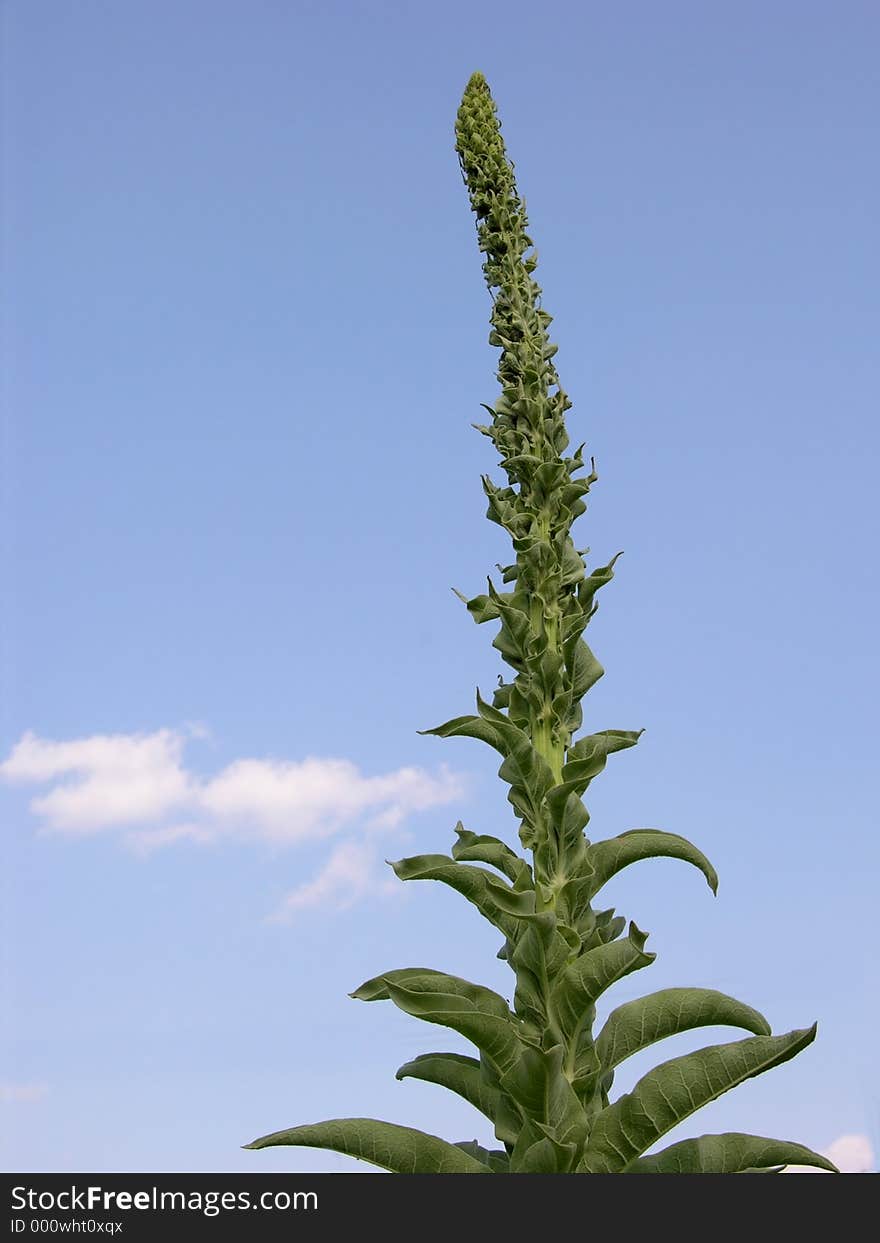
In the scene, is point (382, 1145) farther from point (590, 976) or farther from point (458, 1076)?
point (590, 976)

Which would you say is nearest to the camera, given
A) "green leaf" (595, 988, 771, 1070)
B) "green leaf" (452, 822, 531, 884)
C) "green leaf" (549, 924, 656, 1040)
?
"green leaf" (549, 924, 656, 1040)

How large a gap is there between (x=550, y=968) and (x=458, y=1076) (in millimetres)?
1035

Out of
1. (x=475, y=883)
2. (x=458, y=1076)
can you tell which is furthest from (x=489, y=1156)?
(x=475, y=883)

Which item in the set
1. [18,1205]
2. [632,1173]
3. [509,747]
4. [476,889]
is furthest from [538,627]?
[18,1205]

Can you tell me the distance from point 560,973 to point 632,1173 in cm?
124

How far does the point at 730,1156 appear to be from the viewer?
647 centimetres

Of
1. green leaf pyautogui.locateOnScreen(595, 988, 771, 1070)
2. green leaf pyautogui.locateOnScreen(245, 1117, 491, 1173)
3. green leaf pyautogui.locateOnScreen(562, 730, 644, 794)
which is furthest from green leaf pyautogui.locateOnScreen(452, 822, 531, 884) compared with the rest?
green leaf pyautogui.locateOnScreen(245, 1117, 491, 1173)

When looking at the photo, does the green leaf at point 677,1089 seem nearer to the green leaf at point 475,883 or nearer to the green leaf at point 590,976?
the green leaf at point 590,976

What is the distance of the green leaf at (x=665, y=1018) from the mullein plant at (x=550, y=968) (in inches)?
0.4

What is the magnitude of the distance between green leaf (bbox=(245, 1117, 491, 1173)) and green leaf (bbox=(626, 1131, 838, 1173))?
1.15 metres

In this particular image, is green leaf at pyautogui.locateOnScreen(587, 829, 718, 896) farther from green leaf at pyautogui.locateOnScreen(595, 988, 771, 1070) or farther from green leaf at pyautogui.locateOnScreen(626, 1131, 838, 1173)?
green leaf at pyautogui.locateOnScreen(626, 1131, 838, 1173)

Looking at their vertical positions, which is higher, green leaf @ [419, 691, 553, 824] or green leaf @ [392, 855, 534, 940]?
green leaf @ [419, 691, 553, 824]

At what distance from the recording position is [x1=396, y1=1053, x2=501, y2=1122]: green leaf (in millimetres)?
6996

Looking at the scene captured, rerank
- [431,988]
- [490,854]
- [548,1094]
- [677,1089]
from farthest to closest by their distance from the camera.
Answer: [490,854]
[431,988]
[548,1094]
[677,1089]
